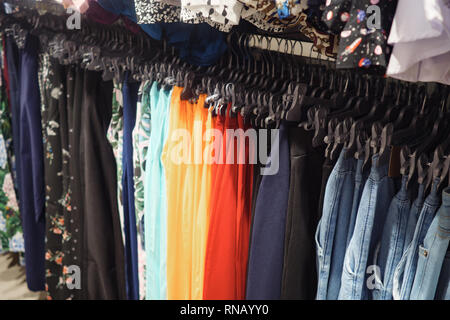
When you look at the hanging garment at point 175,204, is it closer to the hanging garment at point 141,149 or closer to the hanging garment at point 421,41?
the hanging garment at point 141,149

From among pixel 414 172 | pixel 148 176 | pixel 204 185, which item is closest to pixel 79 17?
pixel 148 176

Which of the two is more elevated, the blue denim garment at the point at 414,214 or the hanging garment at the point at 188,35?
the hanging garment at the point at 188,35

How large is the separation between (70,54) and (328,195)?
3.44 ft

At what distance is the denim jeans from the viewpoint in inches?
29.4

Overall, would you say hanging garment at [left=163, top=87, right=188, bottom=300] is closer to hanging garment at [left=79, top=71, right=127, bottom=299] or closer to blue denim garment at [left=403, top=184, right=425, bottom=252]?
hanging garment at [left=79, top=71, right=127, bottom=299]

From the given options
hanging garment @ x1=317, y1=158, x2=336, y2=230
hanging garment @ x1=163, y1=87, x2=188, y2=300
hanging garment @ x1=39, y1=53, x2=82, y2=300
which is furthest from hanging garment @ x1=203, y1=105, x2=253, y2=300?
hanging garment @ x1=39, y1=53, x2=82, y2=300

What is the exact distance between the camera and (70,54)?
56.7 inches

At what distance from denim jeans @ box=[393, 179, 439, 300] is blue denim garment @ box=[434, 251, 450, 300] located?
49mm

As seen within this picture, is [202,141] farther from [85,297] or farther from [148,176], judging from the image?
[85,297]

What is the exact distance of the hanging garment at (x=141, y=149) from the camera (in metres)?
1.27

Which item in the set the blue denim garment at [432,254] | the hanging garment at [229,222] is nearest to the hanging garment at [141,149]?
the hanging garment at [229,222]

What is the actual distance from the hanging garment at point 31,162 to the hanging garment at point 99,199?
1.07 ft

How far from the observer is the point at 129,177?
1.38m

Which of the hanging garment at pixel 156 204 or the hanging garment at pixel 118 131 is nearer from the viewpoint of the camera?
the hanging garment at pixel 156 204
